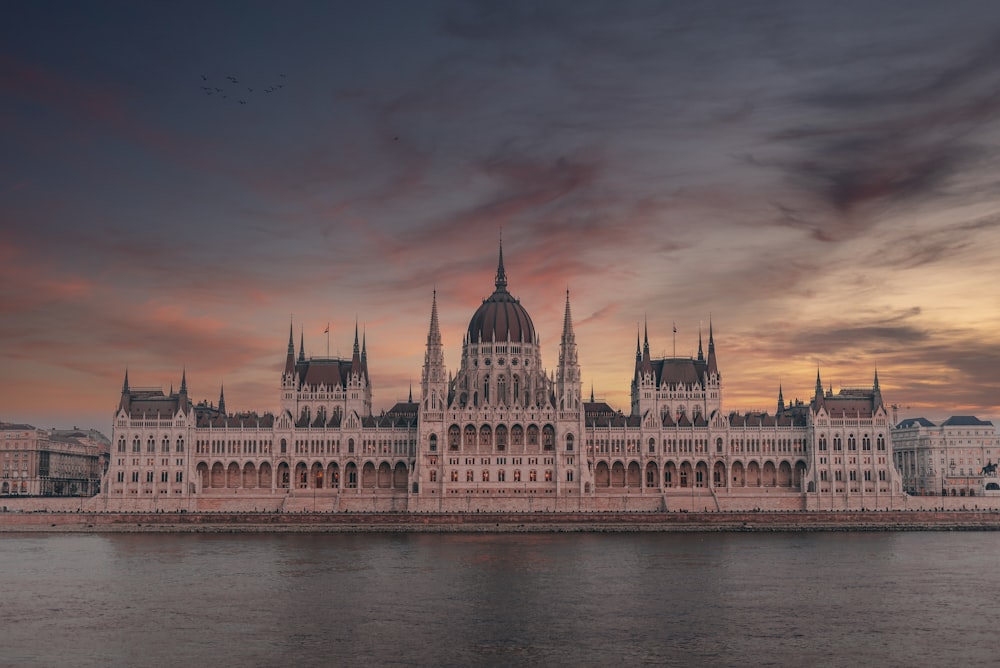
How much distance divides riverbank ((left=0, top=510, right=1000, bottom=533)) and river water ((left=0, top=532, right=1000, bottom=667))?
2120 centimetres

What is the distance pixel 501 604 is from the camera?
80.8 meters

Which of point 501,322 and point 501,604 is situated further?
point 501,322

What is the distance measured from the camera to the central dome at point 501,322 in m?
187

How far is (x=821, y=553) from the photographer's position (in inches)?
4518

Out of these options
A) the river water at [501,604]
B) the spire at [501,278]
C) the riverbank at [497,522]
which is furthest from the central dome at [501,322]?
the river water at [501,604]

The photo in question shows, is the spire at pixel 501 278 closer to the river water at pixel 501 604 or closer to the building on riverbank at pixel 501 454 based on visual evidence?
the building on riverbank at pixel 501 454

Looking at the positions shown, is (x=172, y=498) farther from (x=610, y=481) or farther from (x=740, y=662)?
(x=740, y=662)

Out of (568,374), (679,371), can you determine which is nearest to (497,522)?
(568,374)

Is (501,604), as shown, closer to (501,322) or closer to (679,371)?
(501,322)

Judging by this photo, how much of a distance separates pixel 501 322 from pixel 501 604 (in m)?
110

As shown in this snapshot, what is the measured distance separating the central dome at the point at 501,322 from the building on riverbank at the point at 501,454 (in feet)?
12.0

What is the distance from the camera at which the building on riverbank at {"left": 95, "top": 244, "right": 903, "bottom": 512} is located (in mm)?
166375

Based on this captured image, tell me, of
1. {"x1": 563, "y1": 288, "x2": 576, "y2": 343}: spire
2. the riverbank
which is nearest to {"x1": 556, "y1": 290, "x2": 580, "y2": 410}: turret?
{"x1": 563, "y1": 288, "x2": 576, "y2": 343}: spire

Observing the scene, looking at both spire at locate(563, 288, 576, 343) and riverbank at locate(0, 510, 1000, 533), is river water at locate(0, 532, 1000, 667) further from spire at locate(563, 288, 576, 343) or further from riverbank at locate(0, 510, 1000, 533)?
spire at locate(563, 288, 576, 343)
